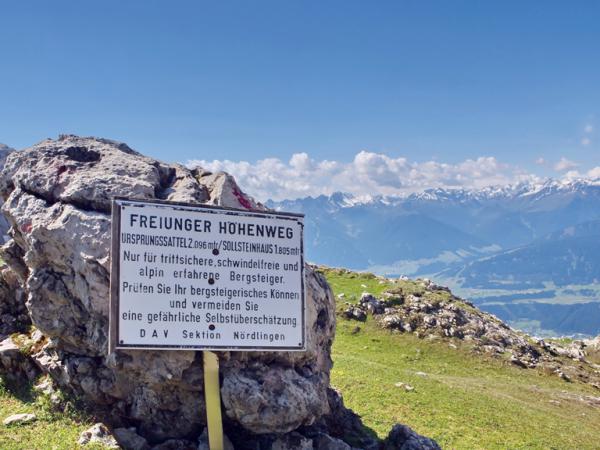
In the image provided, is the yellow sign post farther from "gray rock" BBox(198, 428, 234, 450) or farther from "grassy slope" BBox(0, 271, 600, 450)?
"grassy slope" BBox(0, 271, 600, 450)

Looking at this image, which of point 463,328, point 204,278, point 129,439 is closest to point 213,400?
point 129,439

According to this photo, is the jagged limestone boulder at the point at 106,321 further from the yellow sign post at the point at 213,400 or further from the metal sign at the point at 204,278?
the metal sign at the point at 204,278

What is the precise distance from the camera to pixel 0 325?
1631cm

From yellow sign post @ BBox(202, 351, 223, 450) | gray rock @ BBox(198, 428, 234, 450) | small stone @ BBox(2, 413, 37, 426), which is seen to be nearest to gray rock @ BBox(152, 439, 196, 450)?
gray rock @ BBox(198, 428, 234, 450)

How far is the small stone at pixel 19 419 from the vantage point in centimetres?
1234

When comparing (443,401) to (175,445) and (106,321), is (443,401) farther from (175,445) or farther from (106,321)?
(106,321)

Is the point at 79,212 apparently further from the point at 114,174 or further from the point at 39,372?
the point at 39,372

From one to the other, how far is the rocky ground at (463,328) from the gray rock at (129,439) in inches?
1089

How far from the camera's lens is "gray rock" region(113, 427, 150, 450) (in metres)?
11.5

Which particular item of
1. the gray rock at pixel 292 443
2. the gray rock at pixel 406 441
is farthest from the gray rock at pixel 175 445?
the gray rock at pixel 406 441

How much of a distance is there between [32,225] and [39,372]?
4017 millimetres

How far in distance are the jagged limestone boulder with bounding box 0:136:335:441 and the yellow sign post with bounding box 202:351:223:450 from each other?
10.7 inches

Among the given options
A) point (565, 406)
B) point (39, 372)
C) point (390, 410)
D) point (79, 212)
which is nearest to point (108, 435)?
point (39, 372)

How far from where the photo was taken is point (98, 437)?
11.6 metres
